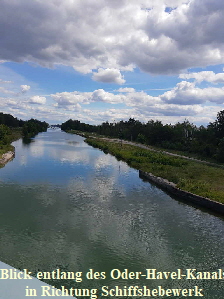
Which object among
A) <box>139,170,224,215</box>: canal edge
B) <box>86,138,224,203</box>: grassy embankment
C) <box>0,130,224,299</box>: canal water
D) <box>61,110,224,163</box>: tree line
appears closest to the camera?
<box>0,130,224,299</box>: canal water

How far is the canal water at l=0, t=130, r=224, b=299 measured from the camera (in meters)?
11.3

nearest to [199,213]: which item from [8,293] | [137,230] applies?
[137,230]

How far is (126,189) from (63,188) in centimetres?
667

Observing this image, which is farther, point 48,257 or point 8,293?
point 48,257

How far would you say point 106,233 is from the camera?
1491 centimetres

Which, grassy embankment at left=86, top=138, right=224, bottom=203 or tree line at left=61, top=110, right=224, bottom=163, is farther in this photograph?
tree line at left=61, top=110, right=224, bottom=163

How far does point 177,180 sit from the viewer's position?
2783 cm

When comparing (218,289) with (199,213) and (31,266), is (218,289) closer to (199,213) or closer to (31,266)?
(31,266)

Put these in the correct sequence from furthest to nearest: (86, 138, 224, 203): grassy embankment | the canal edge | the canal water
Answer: (86, 138, 224, 203): grassy embankment → the canal edge → the canal water

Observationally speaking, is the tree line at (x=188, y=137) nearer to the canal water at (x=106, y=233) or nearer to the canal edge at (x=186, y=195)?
the canal edge at (x=186, y=195)

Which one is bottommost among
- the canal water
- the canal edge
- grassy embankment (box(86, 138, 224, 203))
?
the canal water

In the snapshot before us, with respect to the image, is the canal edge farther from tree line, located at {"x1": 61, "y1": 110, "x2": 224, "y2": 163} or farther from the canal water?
tree line, located at {"x1": 61, "y1": 110, "x2": 224, "y2": 163}

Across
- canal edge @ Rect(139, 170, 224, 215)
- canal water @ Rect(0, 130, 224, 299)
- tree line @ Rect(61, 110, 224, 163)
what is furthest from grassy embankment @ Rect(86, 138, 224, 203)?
tree line @ Rect(61, 110, 224, 163)

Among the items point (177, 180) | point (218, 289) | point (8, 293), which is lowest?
point (218, 289)
